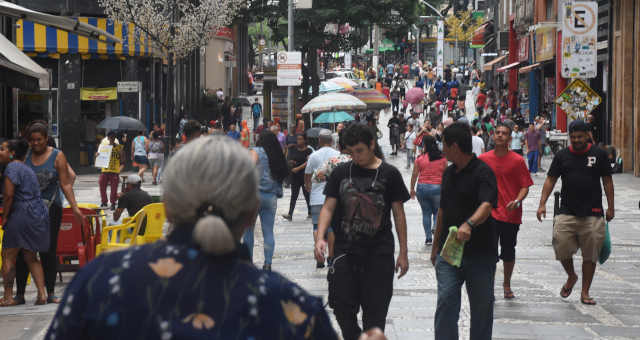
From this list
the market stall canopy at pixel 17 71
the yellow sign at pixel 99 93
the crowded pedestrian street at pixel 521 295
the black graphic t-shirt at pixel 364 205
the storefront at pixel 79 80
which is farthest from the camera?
the yellow sign at pixel 99 93

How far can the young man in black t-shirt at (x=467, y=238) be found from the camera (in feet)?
20.7

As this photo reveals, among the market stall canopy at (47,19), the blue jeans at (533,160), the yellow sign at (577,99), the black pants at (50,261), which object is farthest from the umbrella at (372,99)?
the black pants at (50,261)

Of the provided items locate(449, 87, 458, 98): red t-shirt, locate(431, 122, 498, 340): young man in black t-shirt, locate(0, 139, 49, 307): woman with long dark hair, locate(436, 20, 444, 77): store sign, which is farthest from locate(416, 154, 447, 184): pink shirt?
locate(436, 20, 444, 77): store sign

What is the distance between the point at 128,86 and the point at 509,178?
21547 millimetres

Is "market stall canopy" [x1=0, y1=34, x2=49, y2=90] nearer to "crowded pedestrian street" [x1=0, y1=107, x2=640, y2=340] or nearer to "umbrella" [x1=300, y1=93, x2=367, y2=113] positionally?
"crowded pedestrian street" [x1=0, y1=107, x2=640, y2=340]

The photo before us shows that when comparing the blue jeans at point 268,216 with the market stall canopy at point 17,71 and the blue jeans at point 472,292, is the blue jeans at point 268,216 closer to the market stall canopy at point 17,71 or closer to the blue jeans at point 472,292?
the market stall canopy at point 17,71

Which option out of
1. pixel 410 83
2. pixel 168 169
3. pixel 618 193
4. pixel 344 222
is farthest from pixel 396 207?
pixel 410 83

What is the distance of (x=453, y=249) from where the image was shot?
20.8ft

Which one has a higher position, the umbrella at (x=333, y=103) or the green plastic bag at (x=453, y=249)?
the umbrella at (x=333, y=103)

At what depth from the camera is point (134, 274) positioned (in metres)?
2.37

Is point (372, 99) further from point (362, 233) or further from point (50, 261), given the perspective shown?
point (362, 233)

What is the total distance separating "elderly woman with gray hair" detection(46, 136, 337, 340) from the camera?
2.34 meters

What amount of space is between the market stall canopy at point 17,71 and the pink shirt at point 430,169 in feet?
17.1

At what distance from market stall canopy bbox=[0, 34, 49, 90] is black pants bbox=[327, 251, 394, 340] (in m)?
6.59
